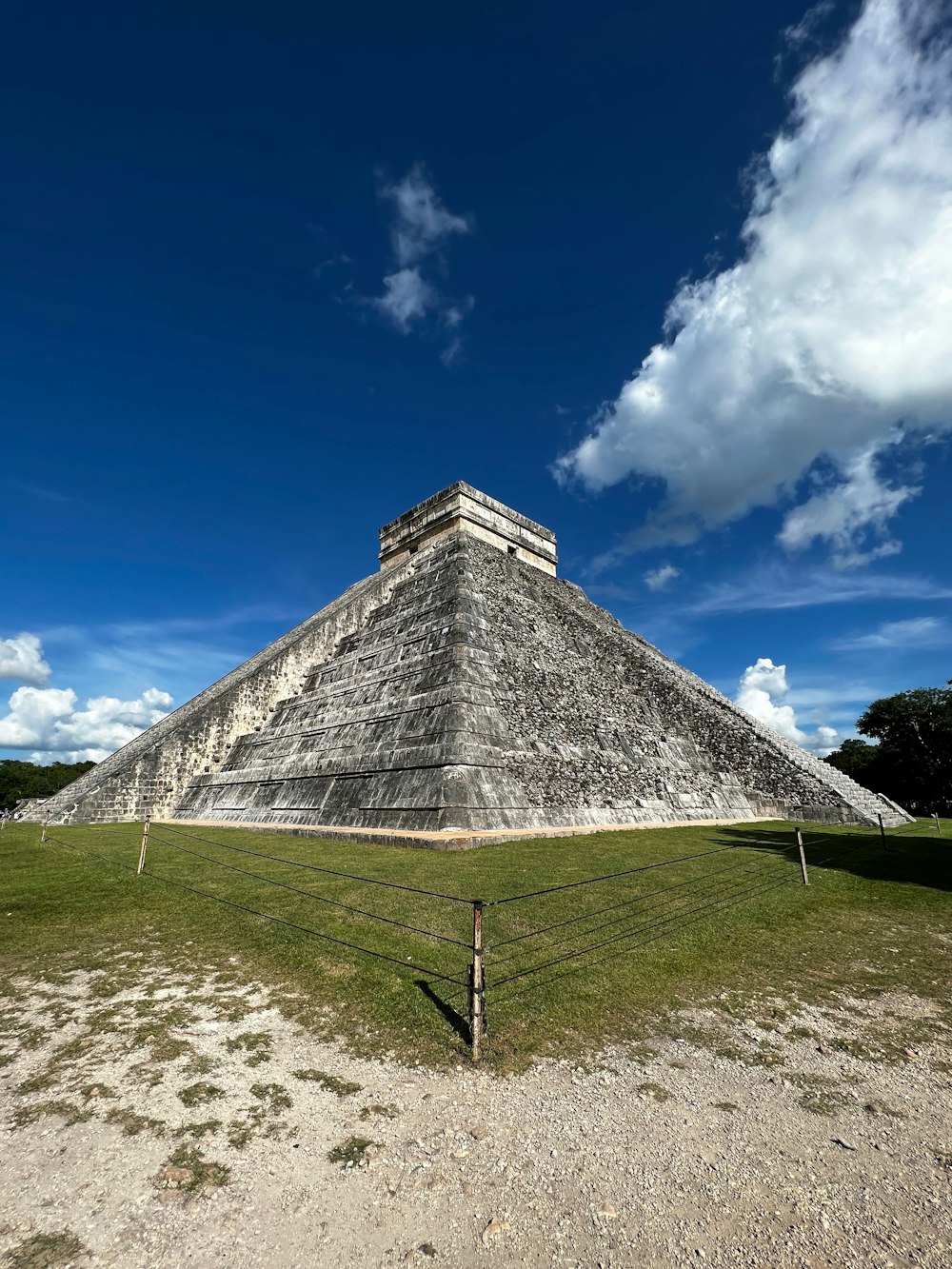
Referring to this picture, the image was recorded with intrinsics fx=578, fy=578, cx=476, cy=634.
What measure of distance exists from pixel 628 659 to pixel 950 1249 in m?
22.2

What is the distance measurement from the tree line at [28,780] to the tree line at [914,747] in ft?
213

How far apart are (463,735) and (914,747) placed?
39.4m

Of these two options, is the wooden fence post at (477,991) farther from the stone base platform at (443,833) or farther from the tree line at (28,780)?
the tree line at (28,780)

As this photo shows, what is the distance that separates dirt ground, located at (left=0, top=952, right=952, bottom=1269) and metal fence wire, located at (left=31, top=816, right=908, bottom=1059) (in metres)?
0.92

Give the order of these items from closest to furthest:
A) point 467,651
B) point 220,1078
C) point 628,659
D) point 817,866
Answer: point 220,1078 < point 817,866 < point 467,651 < point 628,659

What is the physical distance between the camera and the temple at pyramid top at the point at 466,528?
85.4 feet

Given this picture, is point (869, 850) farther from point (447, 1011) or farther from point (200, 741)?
point (200, 741)

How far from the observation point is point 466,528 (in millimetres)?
25812

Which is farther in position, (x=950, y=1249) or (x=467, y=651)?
(x=467, y=651)

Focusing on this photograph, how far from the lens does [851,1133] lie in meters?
3.11

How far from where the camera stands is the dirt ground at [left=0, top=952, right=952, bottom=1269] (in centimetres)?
239

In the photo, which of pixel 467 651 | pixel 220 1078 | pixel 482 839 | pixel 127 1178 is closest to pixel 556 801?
pixel 482 839

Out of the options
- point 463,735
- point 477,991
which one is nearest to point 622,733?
point 463,735

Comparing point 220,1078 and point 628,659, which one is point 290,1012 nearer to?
point 220,1078
